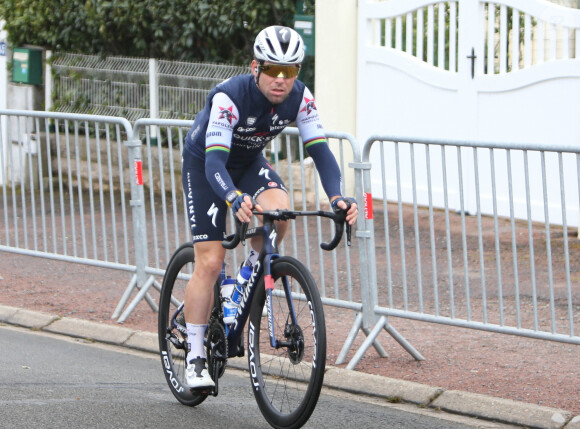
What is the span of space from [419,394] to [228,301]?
126 cm

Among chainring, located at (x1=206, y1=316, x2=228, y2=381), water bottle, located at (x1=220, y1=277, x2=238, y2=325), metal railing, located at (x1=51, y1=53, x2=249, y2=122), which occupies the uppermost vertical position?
metal railing, located at (x1=51, y1=53, x2=249, y2=122)

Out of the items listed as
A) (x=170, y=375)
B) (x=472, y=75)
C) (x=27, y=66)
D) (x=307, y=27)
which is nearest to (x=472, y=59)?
(x=472, y=75)

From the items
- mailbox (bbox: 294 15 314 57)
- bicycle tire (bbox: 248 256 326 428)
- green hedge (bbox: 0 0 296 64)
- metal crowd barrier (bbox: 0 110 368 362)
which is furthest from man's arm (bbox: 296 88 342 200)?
green hedge (bbox: 0 0 296 64)

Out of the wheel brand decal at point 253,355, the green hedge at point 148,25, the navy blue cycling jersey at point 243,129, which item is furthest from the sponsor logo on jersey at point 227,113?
the green hedge at point 148,25

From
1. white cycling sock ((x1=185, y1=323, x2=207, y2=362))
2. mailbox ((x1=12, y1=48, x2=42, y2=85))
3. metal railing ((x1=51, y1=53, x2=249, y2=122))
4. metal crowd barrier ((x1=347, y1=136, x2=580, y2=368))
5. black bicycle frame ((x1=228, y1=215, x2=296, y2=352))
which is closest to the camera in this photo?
black bicycle frame ((x1=228, y1=215, x2=296, y2=352))

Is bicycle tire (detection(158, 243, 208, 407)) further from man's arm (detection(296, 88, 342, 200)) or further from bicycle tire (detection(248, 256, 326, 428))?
man's arm (detection(296, 88, 342, 200))

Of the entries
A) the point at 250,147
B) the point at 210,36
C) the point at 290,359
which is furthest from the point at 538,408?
the point at 210,36

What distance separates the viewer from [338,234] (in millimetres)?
5188

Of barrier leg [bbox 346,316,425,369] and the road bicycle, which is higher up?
the road bicycle

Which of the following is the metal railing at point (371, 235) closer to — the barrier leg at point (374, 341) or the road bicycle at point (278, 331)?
the barrier leg at point (374, 341)

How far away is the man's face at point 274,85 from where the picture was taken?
5.32 m

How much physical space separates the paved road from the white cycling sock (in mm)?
313

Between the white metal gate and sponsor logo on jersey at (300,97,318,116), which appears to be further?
the white metal gate

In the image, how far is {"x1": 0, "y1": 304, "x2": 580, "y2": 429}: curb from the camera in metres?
5.77
